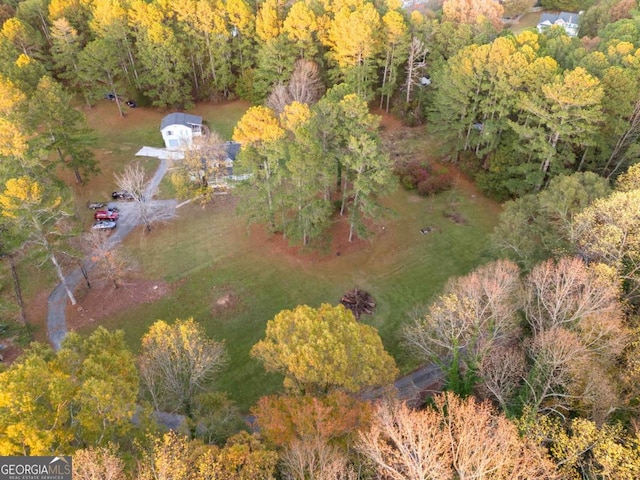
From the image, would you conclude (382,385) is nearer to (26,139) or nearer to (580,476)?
(580,476)

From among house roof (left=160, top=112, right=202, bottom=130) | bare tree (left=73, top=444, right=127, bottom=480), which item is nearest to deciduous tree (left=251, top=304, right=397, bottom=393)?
bare tree (left=73, top=444, right=127, bottom=480)

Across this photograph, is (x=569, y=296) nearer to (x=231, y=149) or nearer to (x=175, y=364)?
(x=175, y=364)

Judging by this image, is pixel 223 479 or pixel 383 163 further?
pixel 383 163

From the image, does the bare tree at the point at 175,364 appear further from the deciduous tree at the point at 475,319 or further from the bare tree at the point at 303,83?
the bare tree at the point at 303,83

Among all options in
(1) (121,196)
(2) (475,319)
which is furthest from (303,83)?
(2) (475,319)

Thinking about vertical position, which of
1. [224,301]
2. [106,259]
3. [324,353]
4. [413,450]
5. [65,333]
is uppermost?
[413,450]

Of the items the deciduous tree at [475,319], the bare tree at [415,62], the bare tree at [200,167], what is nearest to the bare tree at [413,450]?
the deciduous tree at [475,319]

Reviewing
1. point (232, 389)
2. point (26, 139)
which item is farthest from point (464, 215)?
point (26, 139)

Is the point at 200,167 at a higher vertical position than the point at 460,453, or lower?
lower
